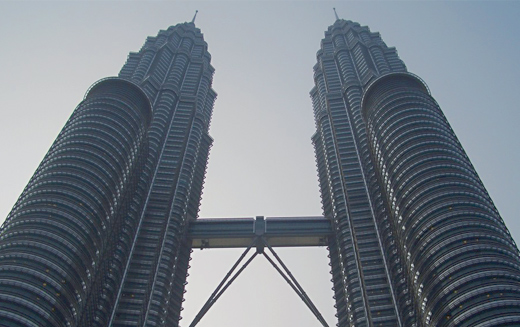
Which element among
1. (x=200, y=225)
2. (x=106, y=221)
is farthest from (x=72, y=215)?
(x=200, y=225)

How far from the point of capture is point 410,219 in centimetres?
10038

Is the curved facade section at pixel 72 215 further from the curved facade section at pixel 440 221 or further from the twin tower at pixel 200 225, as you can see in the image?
the curved facade section at pixel 440 221

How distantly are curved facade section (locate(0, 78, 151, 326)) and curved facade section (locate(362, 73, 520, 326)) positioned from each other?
198 feet

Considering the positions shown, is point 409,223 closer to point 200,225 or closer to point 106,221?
point 106,221

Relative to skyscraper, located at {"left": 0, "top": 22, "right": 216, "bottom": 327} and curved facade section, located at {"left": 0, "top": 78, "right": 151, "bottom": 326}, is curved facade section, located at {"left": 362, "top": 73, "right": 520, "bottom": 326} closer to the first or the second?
skyscraper, located at {"left": 0, "top": 22, "right": 216, "bottom": 327}

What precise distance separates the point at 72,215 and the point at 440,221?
68.4 metres

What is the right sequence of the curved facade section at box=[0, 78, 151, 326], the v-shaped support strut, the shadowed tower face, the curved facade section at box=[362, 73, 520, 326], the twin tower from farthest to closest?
the v-shaped support strut
the twin tower
the shadowed tower face
the curved facade section at box=[362, 73, 520, 326]
the curved facade section at box=[0, 78, 151, 326]

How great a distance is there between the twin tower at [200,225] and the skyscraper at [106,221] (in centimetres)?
31

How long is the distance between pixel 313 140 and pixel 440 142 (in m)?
78.7

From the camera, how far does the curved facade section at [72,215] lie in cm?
Result: 8031

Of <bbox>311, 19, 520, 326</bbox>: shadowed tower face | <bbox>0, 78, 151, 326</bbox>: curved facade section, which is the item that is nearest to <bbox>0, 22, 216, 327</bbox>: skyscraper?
<bbox>0, 78, 151, 326</bbox>: curved facade section

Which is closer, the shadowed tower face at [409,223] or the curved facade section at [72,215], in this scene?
the curved facade section at [72,215]

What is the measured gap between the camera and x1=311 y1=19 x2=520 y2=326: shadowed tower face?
83.1 metres

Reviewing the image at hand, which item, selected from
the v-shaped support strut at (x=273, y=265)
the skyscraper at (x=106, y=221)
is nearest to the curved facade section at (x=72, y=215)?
the skyscraper at (x=106, y=221)
